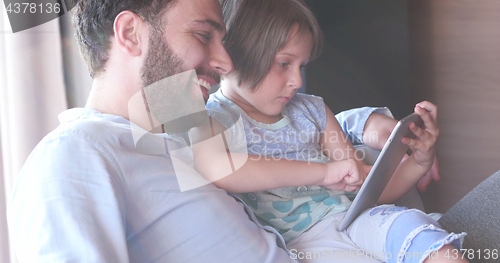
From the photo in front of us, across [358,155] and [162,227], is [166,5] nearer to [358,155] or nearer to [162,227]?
[162,227]

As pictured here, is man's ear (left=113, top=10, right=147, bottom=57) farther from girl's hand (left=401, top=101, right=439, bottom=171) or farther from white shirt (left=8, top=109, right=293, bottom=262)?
girl's hand (left=401, top=101, right=439, bottom=171)

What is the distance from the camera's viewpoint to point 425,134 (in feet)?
2.87

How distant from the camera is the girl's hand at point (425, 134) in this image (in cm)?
85

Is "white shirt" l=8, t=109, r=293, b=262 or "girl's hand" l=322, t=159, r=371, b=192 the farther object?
"girl's hand" l=322, t=159, r=371, b=192

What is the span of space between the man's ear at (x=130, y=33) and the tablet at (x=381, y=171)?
473 millimetres

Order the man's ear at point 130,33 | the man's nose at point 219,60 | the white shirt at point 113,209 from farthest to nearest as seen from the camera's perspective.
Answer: the man's nose at point 219,60, the man's ear at point 130,33, the white shirt at point 113,209

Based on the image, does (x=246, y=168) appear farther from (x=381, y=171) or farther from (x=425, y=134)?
(x=425, y=134)

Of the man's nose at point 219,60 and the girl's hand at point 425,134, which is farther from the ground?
the man's nose at point 219,60

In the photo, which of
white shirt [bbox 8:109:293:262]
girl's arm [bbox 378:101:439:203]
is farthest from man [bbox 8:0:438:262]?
girl's arm [bbox 378:101:439:203]

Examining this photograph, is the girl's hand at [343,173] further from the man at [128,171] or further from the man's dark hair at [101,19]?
the man's dark hair at [101,19]

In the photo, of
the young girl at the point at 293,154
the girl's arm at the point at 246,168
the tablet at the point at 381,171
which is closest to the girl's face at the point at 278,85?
the young girl at the point at 293,154

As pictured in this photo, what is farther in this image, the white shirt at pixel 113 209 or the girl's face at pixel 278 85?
the girl's face at pixel 278 85

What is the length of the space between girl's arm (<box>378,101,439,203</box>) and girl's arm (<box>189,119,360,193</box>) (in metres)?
0.19

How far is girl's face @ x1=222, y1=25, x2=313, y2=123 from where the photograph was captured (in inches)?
37.5
